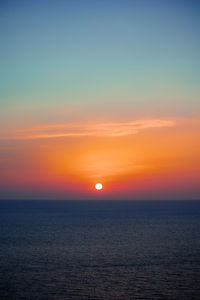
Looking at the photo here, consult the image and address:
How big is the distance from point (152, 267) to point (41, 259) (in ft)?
62.4

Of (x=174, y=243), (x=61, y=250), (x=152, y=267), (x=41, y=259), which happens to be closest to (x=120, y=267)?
(x=152, y=267)

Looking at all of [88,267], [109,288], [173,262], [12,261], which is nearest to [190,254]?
[173,262]

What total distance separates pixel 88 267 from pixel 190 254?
2029cm

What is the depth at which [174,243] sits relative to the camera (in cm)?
8031

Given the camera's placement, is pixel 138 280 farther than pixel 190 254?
No

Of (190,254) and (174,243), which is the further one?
(174,243)

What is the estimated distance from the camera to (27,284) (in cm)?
4644

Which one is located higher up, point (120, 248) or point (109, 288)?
point (120, 248)

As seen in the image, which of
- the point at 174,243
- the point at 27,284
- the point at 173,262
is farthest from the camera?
the point at 174,243

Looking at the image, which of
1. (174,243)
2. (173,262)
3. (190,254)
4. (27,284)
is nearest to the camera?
(27,284)

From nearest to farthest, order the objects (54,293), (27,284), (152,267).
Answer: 1. (54,293)
2. (27,284)
3. (152,267)

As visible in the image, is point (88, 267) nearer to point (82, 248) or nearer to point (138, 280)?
point (138, 280)

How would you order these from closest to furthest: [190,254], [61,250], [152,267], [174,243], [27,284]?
1. [27,284]
2. [152,267]
3. [190,254]
4. [61,250]
5. [174,243]

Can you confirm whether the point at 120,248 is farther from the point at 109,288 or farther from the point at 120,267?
the point at 109,288
